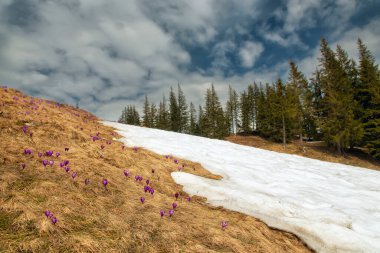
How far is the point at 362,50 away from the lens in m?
35.3

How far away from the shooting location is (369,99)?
33.5m

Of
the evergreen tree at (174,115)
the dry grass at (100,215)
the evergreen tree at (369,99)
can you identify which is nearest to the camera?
the dry grass at (100,215)

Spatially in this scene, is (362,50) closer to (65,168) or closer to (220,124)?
(220,124)

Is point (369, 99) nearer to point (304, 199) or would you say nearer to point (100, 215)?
point (304, 199)

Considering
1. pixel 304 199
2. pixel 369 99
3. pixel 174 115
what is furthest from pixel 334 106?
pixel 174 115

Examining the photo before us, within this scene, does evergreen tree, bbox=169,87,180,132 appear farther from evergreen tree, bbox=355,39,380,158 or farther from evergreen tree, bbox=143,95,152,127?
evergreen tree, bbox=355,39,380,158

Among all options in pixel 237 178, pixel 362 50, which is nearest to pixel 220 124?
pixel 362 50

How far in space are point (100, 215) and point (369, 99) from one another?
4020 centimetres

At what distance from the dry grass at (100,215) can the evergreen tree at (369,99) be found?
32.5m

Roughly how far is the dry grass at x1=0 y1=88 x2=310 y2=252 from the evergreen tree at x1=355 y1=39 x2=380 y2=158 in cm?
3249

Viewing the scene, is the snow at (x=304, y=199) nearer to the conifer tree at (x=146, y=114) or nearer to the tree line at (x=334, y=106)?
the tree line at (x=334, y=106)

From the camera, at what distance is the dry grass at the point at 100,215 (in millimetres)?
3160

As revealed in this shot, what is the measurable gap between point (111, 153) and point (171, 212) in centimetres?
397

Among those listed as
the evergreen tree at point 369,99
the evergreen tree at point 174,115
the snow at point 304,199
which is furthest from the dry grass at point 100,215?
the evergreen tree at point 174,115
